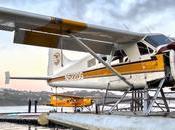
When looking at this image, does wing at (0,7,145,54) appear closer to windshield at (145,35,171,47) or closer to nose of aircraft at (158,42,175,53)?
windshield at (145,35,171,47)

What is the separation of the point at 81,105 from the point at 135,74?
7.34 metres

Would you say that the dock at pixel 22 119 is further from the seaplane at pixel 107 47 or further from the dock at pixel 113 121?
the dock at pixel 113 121

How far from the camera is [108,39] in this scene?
10.8 metres

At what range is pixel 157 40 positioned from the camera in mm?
9555

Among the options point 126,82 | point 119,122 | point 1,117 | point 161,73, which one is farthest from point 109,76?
point 1,117

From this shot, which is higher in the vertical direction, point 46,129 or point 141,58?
point 141,58

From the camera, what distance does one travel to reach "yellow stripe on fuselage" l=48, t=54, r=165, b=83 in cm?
898

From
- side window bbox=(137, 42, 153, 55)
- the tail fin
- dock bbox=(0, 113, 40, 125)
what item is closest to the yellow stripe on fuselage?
side window bbox=(137, 42, 153, 55)

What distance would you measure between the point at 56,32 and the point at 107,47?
1.84 m

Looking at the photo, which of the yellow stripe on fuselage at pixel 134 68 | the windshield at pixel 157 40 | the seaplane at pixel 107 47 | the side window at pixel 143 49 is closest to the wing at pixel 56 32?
the seaplane at pixel 107 47

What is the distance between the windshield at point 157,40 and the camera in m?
9.43

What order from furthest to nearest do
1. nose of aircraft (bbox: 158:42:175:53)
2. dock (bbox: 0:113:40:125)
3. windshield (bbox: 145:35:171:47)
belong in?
dock (bbox: 0:113:40:125) → windshield (bbox: 145:35:171:47) → nose of aircraft (bbox: 158:42:175:53)

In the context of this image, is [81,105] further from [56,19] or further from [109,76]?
[56,19]

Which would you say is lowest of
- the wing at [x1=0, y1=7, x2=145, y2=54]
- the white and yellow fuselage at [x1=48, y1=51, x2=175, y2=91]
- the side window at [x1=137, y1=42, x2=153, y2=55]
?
the white and yellow fuselage at [x1=48, y1=51, x2=175, y2=91]
